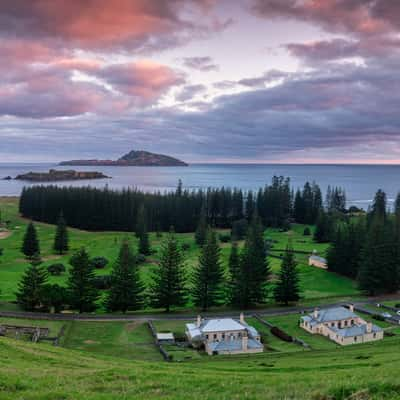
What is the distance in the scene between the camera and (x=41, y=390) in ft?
42.4

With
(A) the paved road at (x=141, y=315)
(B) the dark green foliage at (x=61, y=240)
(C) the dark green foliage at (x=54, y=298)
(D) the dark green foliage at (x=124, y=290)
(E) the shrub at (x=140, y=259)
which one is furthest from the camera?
(B) the dark green foliage at (x=61, y=240)

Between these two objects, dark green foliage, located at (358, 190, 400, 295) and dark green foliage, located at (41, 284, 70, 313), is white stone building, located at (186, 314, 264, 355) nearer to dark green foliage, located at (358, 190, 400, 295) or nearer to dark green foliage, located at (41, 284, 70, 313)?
dark green foliage, located at (41, 284, 70, 313)

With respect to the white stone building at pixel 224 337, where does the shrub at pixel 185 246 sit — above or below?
below

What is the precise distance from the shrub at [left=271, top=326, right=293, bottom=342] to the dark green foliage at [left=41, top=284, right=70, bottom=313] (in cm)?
2342

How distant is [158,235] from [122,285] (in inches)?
2317

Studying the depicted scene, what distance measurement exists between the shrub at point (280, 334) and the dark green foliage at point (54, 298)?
23.4m

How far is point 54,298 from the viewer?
45125 millimetres

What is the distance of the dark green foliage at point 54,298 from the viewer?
147 ft

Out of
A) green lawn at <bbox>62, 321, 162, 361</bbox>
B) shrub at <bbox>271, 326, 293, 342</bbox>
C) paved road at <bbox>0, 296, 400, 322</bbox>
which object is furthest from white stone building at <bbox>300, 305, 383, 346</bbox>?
green lawn at <bbox>62, 321, 162, 361</bbox>

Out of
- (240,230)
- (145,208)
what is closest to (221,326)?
(240,230)

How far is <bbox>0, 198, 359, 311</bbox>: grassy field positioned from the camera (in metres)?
61.0

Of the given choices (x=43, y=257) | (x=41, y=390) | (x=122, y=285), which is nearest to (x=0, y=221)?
(x=43, y=257)

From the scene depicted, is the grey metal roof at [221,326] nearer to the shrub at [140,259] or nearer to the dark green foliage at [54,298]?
the dark green foliage at [54,298]

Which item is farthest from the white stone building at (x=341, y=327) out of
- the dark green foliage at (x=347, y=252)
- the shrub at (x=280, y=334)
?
the dark green foliage at (x=347, y=252)
